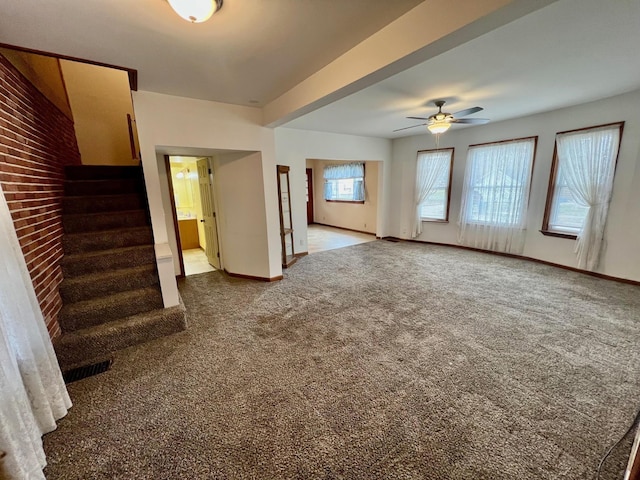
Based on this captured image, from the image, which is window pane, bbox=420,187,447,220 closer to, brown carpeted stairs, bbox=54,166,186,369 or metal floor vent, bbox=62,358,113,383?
brown carpeted stairs, bbox=54,166,186,369

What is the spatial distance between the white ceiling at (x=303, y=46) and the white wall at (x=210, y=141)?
0.18 metres

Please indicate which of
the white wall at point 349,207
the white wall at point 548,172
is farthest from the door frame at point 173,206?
the white wall at point 548,172

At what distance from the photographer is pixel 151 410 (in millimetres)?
1761

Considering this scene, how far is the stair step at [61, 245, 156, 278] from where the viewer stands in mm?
2680

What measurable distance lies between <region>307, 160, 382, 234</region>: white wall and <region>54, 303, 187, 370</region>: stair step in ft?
18.6

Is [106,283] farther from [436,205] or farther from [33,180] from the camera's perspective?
[436,205]

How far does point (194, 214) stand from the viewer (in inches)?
258

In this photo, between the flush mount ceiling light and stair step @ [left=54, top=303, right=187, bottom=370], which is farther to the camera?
stair step @ [left=54, top=303, right=187, bottom=370]

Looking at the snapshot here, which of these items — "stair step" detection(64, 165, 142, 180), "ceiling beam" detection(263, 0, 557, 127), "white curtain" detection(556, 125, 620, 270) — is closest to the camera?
"ceiling beam" detection(263, 0, 557, 127)

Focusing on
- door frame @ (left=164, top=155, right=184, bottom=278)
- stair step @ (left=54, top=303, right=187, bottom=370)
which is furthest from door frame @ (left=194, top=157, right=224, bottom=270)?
stair step @ (left=54, top=303, right=187, bottom=370)

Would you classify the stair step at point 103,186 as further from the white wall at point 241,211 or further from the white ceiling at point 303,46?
the white ceiling at point 303,46

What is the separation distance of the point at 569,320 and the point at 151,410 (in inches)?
154

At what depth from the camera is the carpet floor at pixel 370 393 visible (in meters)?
1.41

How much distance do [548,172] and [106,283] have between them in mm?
6451
